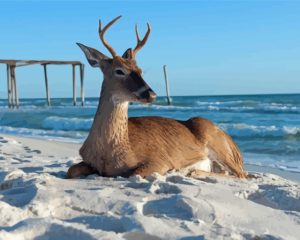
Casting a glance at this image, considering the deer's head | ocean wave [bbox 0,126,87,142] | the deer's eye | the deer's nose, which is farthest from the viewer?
ocean wave [bbox 0,126,87,142]

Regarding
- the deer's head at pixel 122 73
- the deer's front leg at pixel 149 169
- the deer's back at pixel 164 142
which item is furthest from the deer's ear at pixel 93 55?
the deer's front leg at pixel 149 169

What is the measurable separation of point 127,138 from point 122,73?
0.63 metres

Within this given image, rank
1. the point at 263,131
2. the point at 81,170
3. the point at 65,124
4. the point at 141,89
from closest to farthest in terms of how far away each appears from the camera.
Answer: the point at 141,89 < the point at 81,170 < the point at 263,131 < the point at 65,124

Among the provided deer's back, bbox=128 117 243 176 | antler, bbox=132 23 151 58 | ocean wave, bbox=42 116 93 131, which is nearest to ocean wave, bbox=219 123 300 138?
ocean wave, bbox=42 116 93 131

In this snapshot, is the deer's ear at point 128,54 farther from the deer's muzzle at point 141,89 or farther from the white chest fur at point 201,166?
the white chest fur at point 201,166

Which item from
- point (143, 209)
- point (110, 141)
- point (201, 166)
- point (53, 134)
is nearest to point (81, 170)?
point (110, 141)

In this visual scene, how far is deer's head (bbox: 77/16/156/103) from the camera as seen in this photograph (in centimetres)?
532

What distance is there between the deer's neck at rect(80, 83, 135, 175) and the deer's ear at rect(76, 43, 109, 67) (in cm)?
44

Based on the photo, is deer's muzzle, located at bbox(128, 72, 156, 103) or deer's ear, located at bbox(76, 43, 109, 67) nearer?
deer's muzzle, located at bbox(128, 72, 156, 103)

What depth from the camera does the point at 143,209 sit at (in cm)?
373

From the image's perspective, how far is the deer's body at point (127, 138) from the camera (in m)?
5.38

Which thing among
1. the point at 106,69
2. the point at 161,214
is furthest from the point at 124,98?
the point at 161,214

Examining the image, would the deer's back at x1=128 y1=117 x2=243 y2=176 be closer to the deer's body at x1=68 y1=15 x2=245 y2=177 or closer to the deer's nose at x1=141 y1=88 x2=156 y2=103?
the deer's body at x1=68 y1=15 x2=245 y2=177

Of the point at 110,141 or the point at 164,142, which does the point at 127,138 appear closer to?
the point at 110,141
